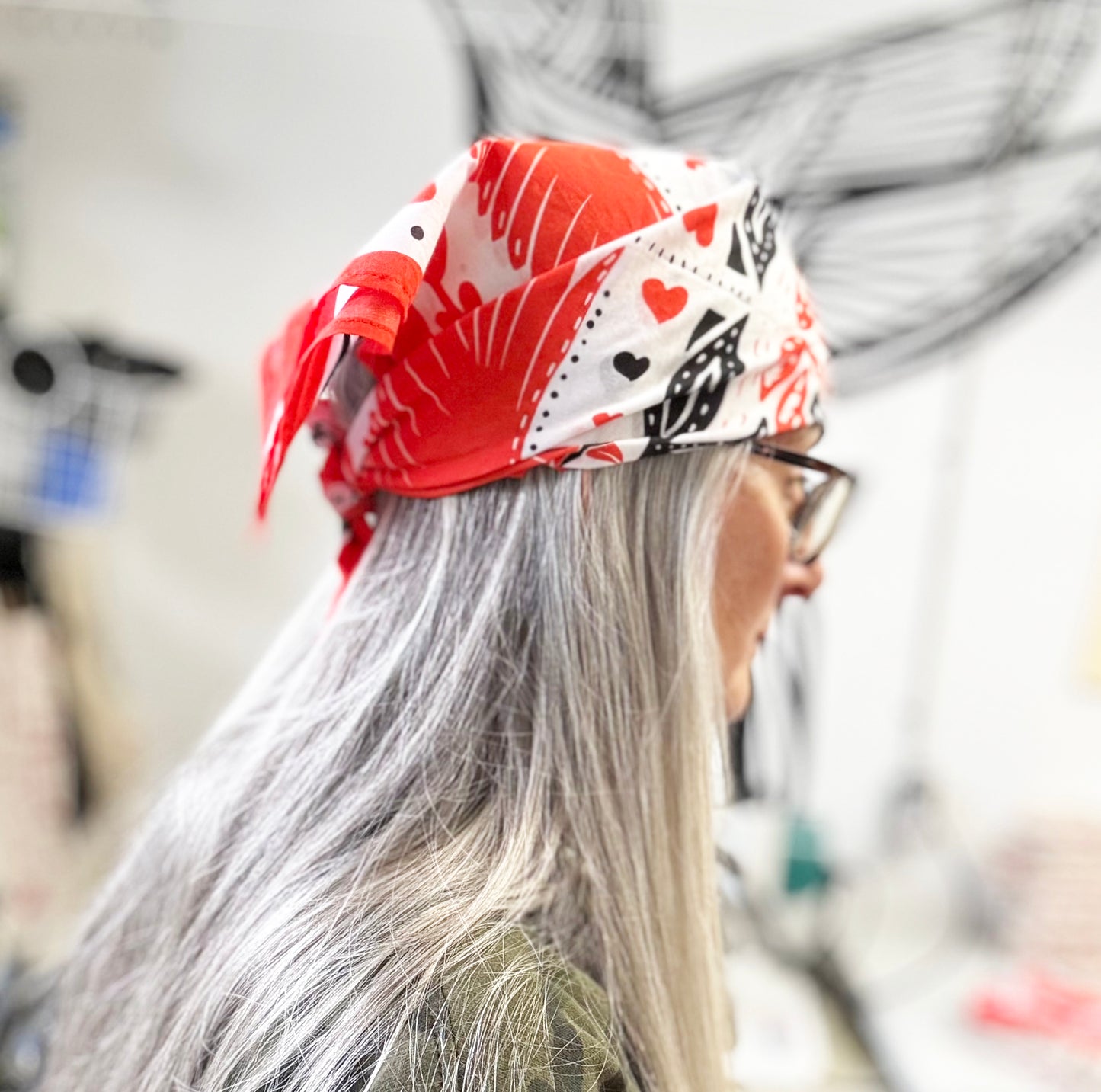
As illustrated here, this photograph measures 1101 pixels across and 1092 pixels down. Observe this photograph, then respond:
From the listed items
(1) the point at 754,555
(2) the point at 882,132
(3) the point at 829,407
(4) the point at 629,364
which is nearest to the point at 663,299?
(4) the point at 629,364

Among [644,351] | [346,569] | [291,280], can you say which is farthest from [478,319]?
[291,280]

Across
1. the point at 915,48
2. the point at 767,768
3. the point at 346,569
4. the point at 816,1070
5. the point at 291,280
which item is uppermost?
the point at 915,48

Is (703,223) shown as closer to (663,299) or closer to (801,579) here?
(663,299)

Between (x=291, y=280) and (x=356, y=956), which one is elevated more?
(x=291, y=280)

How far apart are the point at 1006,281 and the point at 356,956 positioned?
1212mm

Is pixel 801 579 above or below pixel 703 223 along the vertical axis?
below

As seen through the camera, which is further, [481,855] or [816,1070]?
[816,1070]

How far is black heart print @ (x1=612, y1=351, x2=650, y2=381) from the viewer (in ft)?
1.56

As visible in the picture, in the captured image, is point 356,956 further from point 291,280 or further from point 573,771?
point 291,280

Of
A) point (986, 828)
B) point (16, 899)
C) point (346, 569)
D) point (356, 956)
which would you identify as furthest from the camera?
point (986, 828)

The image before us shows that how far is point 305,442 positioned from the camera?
119 cm

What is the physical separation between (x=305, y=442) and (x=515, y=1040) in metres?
0.94

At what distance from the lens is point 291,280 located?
115 centimetres

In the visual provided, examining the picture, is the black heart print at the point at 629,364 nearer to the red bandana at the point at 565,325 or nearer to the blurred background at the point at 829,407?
the red bandana at the point at 565,325
